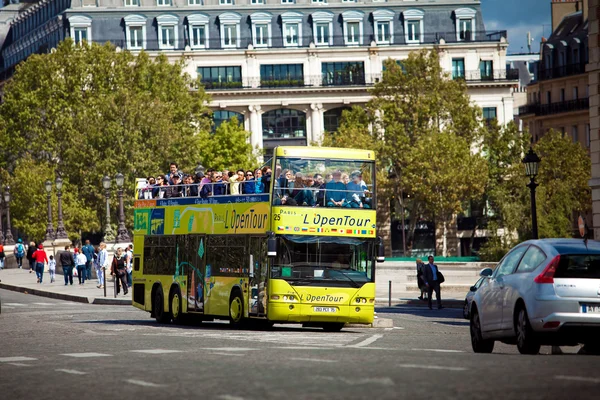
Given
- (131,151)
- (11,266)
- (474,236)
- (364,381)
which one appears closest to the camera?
(364,381)

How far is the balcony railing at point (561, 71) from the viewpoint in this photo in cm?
9881

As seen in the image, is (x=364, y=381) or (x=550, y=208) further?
(x=550, y=208)

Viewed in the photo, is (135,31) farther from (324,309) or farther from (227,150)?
(324,309)

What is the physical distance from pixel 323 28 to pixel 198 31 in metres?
9.65

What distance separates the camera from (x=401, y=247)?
104m

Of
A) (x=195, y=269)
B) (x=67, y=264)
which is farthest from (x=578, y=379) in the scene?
(x=67, y=264)

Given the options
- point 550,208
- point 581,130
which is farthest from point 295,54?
point 550,208

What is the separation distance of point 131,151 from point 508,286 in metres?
65.8

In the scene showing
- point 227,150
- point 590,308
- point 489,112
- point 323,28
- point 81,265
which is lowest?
point 81,265

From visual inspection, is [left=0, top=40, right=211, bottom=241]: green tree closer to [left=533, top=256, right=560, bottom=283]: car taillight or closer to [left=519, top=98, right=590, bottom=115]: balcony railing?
[left=519, top=98, right=590, bottom=115]: balcony railing

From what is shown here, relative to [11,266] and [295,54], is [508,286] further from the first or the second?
[295,54]

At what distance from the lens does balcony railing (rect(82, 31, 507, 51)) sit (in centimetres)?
10394

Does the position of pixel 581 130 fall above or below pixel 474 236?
above

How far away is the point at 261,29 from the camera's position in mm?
105500
